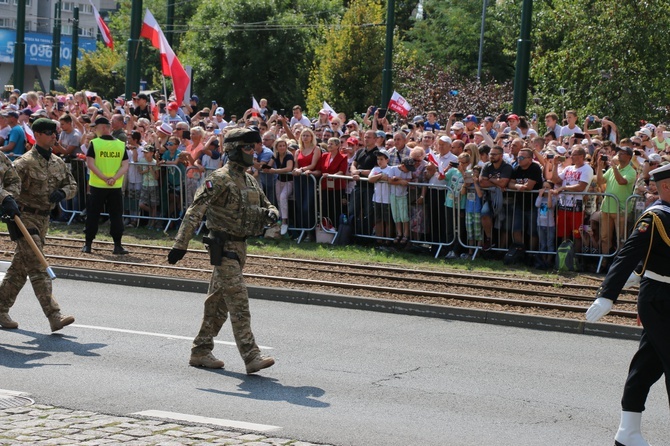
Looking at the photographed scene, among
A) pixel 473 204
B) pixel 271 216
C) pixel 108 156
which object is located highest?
pixel 108 156

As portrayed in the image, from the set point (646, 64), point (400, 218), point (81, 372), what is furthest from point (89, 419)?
point (646, 64)

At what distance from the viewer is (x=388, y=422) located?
7.38 metres

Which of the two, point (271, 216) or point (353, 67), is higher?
point (353, 67)

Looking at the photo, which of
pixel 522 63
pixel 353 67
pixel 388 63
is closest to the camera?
pixel 522 63

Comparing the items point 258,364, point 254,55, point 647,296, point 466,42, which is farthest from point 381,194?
point 466,42

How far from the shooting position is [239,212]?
8984 millimetres

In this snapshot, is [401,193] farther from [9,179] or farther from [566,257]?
[9,179]

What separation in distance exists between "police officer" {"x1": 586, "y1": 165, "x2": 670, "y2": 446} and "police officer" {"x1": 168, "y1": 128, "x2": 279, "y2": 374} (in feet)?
10.5

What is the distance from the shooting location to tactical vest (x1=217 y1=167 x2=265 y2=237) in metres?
8.95

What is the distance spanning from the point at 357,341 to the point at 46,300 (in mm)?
3009

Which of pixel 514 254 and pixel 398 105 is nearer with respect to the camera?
pixel 514 254

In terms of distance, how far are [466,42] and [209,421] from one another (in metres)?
46.6

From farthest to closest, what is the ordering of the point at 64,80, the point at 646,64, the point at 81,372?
the point at 64,80 → the point at 646,64 → the point at 81,372

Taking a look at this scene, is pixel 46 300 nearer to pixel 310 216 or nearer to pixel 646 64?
pixel 310 216
